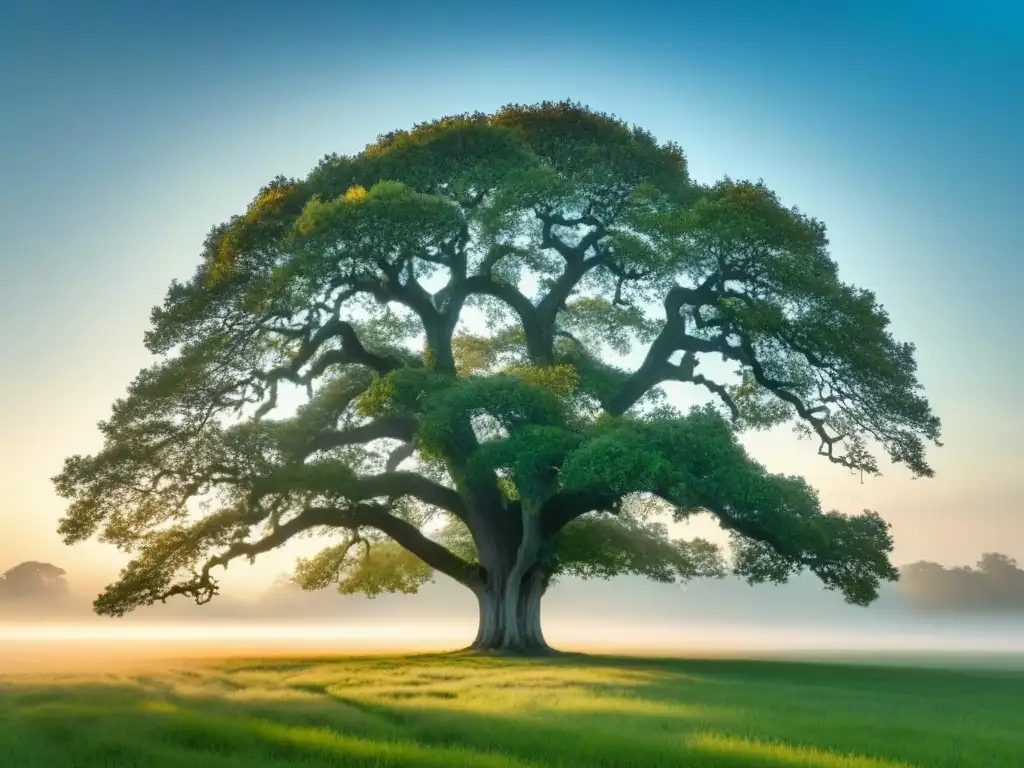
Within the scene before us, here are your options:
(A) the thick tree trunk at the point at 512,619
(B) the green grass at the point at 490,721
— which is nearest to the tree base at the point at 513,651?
(A) the thick tree trunk at the point at 512,619

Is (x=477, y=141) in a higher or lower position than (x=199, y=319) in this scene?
higher

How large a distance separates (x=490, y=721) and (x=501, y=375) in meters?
16.2

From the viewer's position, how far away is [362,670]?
70.9 ft

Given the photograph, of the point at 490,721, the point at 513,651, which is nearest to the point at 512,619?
the point at 513,651

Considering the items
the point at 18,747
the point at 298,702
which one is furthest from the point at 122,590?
the point at 18,747

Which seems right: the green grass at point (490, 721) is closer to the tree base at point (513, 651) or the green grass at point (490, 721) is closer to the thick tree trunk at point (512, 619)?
the tree base at point (513, 651)

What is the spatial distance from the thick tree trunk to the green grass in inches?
389

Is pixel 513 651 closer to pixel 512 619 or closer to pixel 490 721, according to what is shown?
pixel 512 619

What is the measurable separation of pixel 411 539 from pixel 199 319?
33.7ft

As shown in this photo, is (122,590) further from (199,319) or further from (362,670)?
(362,670)

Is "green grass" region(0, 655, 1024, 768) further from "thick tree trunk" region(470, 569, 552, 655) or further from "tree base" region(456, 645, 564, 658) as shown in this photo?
"thick tree trunk" region(470, 569, 552, 655)

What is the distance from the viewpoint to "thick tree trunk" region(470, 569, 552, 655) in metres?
31.0

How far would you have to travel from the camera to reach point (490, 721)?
12047 millimetres

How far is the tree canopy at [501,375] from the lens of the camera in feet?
90.5
